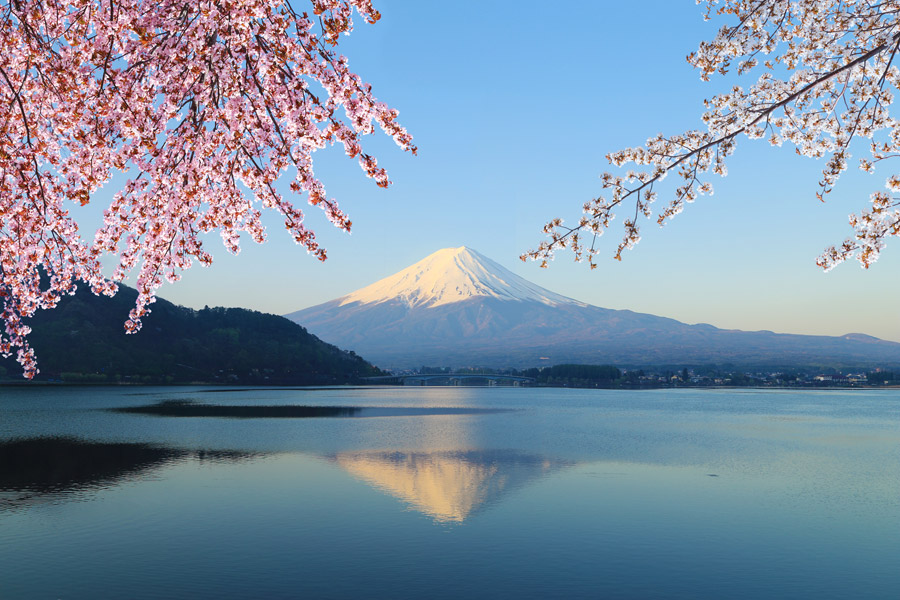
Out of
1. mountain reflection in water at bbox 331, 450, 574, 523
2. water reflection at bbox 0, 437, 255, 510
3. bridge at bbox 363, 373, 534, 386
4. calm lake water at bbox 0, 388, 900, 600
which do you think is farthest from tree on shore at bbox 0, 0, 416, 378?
bridge at bbox 363, 373, 534, 386

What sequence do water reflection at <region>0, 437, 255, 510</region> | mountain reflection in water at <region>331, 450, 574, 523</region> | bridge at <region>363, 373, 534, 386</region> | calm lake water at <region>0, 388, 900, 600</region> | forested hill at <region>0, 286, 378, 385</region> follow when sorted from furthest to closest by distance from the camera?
bridge at <region>363, 373, 534, 386</region> → forested hill at <region>0, 286, 378, 385</region> → water reflection at <region>0, 437, 255, 510</region> → mountain reflection in water at <region>331, 450, 574, 523</region> → calm lake water at <region>0, 388, 900, 600</region>

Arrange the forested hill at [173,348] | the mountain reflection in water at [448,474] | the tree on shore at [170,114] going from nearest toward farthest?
the tree on shore at [170,114] < the mountain reflection in water at [448,474] < the forested hill at [173,348]

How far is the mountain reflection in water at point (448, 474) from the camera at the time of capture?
73.9 feet

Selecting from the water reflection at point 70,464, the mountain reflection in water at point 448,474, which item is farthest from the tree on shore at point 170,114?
the water reflection at point 70,464

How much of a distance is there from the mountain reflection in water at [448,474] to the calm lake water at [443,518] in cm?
16

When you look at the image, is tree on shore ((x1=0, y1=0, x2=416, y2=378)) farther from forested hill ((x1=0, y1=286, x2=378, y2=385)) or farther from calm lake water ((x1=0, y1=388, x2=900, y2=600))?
forested hill ((x1=0, y1=286, x2=378, y2=385))

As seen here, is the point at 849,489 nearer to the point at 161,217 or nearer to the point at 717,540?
the point at 717,540

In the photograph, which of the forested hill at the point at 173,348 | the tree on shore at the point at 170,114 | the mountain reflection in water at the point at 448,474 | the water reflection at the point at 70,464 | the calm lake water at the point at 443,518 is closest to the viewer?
the tree on shore at the point at 170,114

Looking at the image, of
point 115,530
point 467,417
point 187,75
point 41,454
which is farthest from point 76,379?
point 187,75

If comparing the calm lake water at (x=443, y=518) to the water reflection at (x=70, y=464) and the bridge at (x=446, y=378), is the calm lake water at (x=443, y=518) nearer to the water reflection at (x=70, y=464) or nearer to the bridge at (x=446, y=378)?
the water reflection at (x=70, y=464)

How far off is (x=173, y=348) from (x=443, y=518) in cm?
12125

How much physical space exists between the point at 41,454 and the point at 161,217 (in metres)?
30.5

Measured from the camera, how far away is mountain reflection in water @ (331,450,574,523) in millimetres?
22516

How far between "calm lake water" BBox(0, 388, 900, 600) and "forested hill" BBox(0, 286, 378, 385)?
84.5 m
